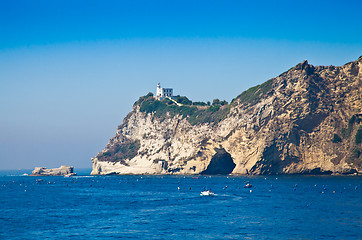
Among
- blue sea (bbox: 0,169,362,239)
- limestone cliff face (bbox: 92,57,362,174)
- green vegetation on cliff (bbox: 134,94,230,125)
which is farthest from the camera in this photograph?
green vegetation on cliff (bbox: 134,94,230,125)

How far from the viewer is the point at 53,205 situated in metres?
81.2

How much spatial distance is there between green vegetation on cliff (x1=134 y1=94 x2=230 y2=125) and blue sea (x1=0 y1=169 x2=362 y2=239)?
220 ft

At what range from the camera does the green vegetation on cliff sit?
16388 cm

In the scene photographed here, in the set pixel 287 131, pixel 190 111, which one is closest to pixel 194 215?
pixel 287 131

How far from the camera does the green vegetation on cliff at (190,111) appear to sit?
538 ft

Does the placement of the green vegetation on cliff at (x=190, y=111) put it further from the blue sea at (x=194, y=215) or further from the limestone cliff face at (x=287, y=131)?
the blue sea at (x=194, y=215)

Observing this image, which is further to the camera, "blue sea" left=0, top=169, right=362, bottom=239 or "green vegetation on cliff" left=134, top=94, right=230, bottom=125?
"green vegetation on cliff" left=134, top=94, right=230, bottom=125

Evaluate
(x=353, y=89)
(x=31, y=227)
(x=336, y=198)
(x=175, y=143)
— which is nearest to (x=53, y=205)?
(x=31, y=227)

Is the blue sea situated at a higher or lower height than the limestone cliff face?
lower

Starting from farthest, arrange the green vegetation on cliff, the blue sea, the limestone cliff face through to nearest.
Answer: the green vegetation on cliff, the limestone cliff face, the blue sea

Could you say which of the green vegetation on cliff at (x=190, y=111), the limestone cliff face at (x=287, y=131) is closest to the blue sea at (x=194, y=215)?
the limestone cliff face at (x=287, y=131)

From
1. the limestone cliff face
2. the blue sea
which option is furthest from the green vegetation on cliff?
the blue sea

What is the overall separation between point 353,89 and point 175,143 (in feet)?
223

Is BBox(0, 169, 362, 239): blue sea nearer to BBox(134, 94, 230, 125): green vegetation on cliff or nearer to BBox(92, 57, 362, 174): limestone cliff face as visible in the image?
BBox(92, 57, 362, 174): limestone cliff face
